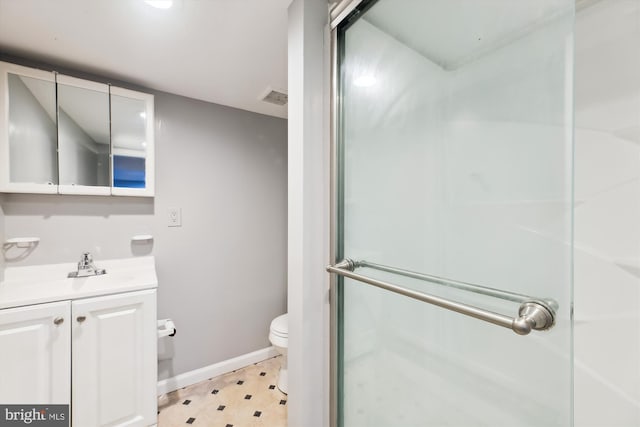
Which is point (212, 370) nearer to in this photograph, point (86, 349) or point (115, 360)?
point (115, 360)

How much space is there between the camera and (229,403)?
5.52ft

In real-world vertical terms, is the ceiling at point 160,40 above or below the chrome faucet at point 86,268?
above

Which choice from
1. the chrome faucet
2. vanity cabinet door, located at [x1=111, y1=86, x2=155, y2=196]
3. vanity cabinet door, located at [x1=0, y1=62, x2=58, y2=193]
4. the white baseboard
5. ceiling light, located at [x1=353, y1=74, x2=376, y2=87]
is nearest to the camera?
ceiling light, located at [x1=353, y1=74, x2=376, y2=87]

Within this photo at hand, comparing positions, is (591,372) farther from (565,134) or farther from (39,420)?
(39,420)

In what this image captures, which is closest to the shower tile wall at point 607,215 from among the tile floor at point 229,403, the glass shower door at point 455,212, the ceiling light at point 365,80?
the glass shower door at point 455,212

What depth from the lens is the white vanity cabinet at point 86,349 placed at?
1.13m

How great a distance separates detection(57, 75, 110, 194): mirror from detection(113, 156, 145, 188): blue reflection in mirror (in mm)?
47

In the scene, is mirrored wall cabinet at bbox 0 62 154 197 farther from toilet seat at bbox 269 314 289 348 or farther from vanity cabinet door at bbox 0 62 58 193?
toilet seat at bbox 269 314 289 348

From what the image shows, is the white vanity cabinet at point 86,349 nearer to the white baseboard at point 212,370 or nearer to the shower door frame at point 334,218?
the white baseboard at point 212,370

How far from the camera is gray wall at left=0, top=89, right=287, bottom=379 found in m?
1.56

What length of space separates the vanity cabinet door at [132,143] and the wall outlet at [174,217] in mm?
193

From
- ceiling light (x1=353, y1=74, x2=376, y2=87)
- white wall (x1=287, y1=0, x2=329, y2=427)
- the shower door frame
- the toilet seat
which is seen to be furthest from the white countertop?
ceiling light (x1=353, y1=74, x2=376, y2=87)

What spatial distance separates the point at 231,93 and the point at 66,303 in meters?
1.55

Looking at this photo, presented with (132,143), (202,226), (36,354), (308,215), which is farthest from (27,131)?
(308,215)
